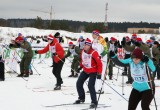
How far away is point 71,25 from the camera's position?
7606 centimetres

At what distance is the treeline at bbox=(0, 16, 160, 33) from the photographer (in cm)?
5262

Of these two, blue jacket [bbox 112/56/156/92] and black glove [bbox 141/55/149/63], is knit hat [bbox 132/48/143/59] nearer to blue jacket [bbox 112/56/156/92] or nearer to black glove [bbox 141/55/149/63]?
black glove [bbox 141/55/149/63]

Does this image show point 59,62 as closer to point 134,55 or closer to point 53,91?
point 53,91

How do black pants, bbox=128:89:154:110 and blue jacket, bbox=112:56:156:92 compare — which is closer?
black pants, bbox=128:89:154:110

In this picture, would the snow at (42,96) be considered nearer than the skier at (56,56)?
Yes

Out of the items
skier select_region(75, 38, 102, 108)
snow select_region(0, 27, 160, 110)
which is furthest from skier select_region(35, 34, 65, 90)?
skier select_region(75, 38, 102, 108)

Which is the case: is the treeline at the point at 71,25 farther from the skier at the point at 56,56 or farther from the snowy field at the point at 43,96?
the skier at the point at 56,56

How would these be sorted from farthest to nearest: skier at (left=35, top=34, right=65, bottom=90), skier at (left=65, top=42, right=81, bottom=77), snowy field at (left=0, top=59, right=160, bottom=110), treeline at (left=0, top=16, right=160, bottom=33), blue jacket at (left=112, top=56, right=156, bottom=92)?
treeline at (left=0, top=16, right=160, bottom=33)
skier at (left=65, top=42, right=81, bottom=77)
skier at (left=35, top=34, right=65, bottom=90)
snowy field at (left=0, top=59, right=160, bottom=110)
blue jacket at (left=112, top=56, right=156, bottom=92)

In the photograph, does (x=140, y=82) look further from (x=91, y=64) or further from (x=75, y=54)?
(x=75, y=54)

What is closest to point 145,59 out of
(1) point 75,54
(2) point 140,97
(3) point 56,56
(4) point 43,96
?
(2) point 140,97

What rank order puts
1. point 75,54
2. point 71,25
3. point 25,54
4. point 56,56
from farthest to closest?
point 71,25
point 75,54
point 25,54
point 56,56

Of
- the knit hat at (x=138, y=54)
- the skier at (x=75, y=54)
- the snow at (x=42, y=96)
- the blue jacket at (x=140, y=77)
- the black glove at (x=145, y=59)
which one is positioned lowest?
the snow at (x=42, y=96)

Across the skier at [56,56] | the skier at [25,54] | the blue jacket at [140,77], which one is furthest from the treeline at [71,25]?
the blue jacket at [140,77]

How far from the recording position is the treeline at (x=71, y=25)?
52.6 meters
